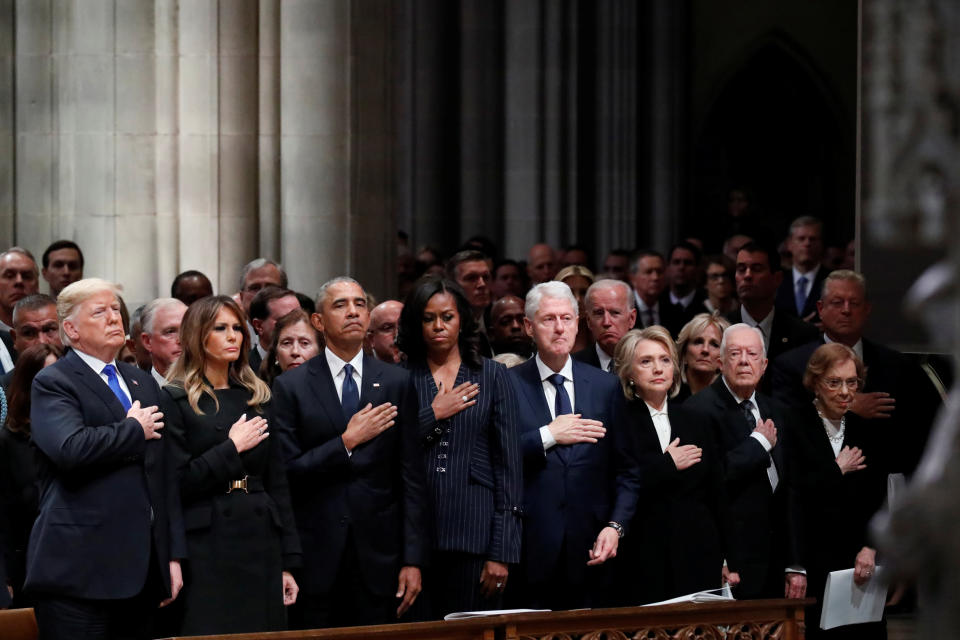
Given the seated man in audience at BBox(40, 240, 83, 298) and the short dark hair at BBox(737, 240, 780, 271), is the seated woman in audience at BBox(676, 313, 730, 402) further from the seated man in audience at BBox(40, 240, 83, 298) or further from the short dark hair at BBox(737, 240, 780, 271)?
the seated man in audience at BBox(40, 240, 83, 298)

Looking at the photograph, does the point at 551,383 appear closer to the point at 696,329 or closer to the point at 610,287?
the point at 696,329

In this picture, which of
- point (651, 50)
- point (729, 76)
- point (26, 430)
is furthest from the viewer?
point (729, 76)

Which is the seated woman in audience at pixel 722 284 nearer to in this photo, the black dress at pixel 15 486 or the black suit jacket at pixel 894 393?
the black suit jacket at pixel 894 393

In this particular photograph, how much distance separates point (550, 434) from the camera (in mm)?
6676

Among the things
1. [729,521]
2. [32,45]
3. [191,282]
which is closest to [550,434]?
[729,521]

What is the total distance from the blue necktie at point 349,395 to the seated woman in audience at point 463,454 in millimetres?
258

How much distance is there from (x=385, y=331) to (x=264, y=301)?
73cm

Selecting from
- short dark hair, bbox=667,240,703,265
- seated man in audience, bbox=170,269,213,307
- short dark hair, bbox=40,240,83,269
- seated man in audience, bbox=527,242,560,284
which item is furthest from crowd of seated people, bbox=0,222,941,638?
seated man in audience, bbox=527,242,560,284

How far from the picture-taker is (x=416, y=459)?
6438 mm

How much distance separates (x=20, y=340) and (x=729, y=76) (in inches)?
580

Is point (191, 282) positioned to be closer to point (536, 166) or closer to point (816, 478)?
point (816, 478)

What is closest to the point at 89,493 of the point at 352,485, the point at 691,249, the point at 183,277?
the point at 352,485

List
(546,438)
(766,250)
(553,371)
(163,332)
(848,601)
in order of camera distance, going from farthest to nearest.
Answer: (766,250) → (848,601) → (163,332) → (553,371) → (546,438)

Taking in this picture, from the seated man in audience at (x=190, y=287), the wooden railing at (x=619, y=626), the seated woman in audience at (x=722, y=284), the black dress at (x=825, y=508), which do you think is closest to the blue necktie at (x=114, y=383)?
the wooden railing at (x=619, y=626)
